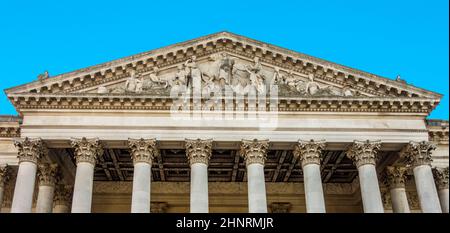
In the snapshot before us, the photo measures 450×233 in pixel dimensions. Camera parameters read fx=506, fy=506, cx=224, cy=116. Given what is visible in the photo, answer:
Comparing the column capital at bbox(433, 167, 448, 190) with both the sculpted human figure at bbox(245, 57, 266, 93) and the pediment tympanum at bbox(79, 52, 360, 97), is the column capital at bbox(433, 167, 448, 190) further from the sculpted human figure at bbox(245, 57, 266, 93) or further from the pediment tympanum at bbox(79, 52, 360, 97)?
the sculpted human figure at bbox(245, 57, 266, 93)

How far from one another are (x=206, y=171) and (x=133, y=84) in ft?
20.2

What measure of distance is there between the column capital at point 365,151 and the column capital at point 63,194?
16430 mm

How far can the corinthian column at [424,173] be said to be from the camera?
81.6 feet

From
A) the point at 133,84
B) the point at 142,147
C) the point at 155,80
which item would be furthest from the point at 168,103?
the point at 142,147

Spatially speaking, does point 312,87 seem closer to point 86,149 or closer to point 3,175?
point 86,149

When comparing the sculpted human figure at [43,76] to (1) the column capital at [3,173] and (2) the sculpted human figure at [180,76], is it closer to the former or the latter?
(1) the column capital at [3,173]

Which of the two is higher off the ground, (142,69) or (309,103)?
(142,69)

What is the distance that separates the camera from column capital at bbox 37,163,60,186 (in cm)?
2728

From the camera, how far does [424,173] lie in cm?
2542

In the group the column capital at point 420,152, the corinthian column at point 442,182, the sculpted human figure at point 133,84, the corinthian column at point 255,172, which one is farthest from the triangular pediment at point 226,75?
the corinthian column at point 442,182

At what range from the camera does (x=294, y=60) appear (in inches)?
1087

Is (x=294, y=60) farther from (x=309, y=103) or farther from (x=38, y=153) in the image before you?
(x=38, y=153)
